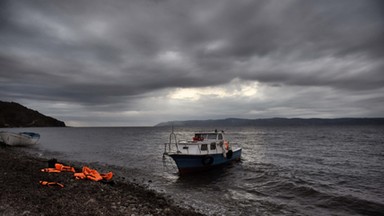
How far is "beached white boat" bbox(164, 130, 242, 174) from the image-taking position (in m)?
21.2

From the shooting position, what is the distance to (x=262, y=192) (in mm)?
16469

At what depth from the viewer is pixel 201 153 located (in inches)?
898

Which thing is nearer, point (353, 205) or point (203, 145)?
point (353, 205)

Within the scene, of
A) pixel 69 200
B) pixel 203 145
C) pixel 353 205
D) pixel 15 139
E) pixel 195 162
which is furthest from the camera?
pixel 15 139

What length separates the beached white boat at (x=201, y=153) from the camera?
69.7ft

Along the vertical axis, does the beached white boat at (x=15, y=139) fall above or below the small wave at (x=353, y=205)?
above

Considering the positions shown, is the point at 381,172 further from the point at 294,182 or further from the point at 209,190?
the point at 209,190

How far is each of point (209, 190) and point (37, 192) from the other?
10317mm

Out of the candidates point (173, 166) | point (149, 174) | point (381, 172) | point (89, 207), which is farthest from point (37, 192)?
point (381, 172)

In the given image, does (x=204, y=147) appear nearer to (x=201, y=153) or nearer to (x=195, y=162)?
(x=201, y=153)

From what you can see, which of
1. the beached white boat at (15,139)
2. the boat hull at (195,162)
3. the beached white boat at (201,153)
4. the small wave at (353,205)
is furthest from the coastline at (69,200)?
the beached white boat at (15,139)

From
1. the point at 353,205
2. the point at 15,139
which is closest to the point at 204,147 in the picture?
the point at 353,205

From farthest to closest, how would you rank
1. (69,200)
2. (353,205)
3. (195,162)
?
(195,162)
(353,205)
(69,200)

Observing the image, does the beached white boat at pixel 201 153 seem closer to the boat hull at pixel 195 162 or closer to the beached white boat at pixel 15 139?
the boat hull at pixel 195 162
